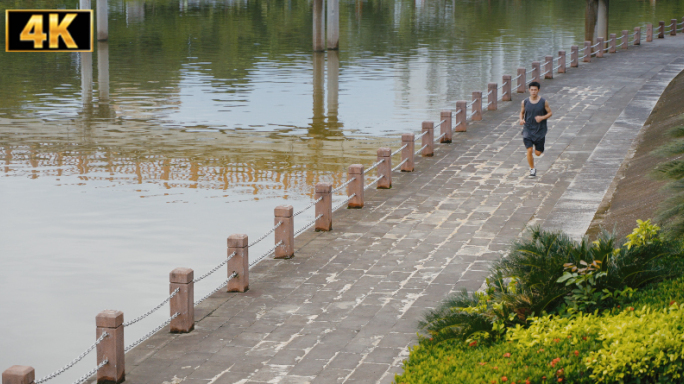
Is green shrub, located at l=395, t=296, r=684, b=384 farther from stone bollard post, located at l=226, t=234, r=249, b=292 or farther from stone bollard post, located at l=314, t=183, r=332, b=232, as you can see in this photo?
stone bollard post, located at l=314, t=183, r=332, b=232

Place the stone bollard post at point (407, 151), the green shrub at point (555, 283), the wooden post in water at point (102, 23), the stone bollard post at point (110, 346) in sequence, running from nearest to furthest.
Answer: the stone bollard post at point (110, 346)
the green shrub at point (555, 283)
the stone bollard post at point (407, 151)
the wooden post in water at point (102, 23)

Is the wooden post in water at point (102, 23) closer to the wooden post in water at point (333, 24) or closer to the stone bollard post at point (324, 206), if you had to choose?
the wooden post in water at point (333, 24)

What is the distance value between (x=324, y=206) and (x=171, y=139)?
10.9 metres

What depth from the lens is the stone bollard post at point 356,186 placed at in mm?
14727

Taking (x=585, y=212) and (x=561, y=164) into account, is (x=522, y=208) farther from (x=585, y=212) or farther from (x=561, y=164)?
(x=561, y=164)

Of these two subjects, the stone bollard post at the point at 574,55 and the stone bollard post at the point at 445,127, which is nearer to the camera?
the stone bollard post at the point at 445,127

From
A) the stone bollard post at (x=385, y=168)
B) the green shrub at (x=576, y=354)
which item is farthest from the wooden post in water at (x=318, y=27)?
the green shrub at (x=576, y=354)

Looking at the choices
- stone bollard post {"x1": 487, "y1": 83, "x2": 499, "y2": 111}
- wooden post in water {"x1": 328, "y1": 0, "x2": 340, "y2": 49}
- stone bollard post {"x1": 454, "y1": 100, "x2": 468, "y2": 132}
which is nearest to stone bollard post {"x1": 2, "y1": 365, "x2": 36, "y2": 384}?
stone bollard post {"x1": 454, "y1": 100, "x2": 468, "y2": 132}

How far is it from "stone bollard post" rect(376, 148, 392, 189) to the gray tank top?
2637 mm

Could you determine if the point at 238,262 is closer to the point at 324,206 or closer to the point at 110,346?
the point at 110,346

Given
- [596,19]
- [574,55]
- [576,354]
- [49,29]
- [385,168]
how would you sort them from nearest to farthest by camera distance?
[576,354]
[49,29]
[385,168]
[574,55]
[596,19]

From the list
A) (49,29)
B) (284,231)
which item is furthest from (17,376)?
(49,29)

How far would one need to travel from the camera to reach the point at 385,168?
638 inches

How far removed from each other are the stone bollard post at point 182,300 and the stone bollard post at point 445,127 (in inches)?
465
